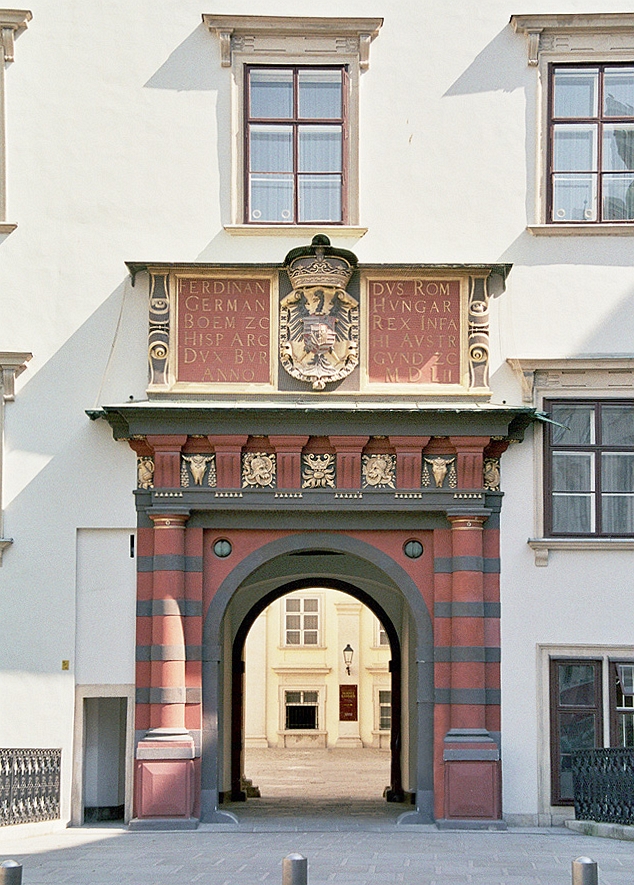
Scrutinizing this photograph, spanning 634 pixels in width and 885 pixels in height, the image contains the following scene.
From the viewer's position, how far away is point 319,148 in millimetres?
17734

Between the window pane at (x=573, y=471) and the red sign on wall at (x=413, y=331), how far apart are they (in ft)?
4.92

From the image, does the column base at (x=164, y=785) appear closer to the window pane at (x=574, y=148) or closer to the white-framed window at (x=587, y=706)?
the white-framed window at (x=587, y=706)

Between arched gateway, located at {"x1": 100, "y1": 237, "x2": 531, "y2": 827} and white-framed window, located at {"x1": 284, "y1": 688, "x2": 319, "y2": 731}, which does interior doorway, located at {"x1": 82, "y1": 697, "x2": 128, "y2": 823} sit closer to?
arched gateway, located at {"x1": 100, "y1": 237, "x2": 531, "y2": 827}

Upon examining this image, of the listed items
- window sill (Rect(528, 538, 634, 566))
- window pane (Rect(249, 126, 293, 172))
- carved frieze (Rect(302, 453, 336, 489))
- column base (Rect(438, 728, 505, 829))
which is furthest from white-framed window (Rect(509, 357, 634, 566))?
window pane (Rect(249, 126, 293, 172))

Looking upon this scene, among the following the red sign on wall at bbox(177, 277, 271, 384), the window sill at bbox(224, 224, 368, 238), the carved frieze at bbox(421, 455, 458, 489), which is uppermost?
the window sill at bbox(224, 224, 368, 238)

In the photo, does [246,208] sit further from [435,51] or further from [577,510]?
[577,510]

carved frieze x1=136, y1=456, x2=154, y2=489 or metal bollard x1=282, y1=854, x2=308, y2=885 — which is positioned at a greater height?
carved frieze x1=136, y1=456, x2=154, y2=489

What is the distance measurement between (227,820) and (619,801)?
13.9 feet

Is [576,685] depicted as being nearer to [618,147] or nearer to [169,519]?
[169,519]

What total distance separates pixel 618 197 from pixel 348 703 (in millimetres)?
20071

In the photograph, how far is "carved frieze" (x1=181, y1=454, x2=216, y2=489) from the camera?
55.6 feet

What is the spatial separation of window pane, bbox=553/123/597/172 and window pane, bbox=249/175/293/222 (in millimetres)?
3096

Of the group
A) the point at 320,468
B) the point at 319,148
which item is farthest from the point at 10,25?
the point at 320,468

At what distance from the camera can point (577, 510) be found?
679 inches
